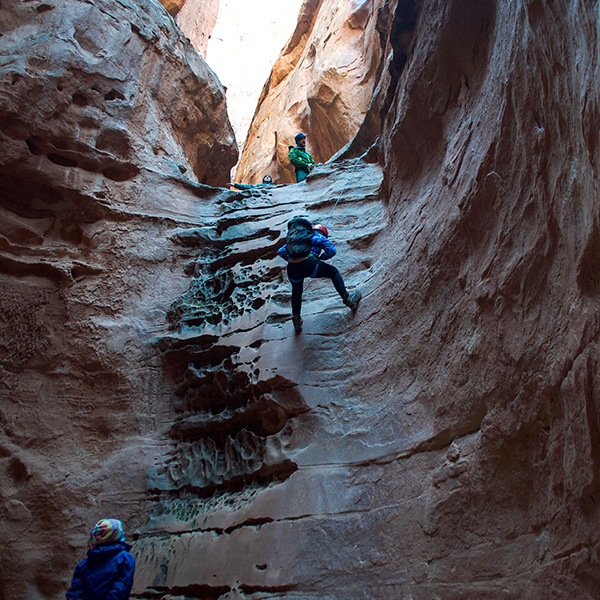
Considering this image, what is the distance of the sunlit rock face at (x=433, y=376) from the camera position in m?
2.66

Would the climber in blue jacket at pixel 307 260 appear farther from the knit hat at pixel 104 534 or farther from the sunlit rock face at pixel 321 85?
the sunlit rock face at pixel 321 85

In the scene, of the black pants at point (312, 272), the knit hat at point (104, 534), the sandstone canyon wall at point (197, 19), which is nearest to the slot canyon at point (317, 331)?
the black pants at point (312, 272)

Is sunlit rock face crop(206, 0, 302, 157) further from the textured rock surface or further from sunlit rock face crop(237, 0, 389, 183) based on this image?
sunlit rock face crop(237, 0, 389, 183)

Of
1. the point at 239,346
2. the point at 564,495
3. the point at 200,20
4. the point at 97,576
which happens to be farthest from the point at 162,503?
the point at 200,20

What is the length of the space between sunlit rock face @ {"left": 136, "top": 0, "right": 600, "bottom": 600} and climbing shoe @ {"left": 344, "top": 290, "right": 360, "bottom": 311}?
87 mm

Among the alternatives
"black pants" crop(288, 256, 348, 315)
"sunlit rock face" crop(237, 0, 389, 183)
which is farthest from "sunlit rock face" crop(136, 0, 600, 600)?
"sunlit rock face" crop(237, 0, 389, 183)

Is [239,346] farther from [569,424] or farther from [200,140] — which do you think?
[200,140]

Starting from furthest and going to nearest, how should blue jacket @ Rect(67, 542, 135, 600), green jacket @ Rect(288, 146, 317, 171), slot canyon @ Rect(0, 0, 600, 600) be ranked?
1. green jacket @ Rect(288, 146, 317, 171)
2. blue jacket @ Rect(67, 542, 135, 600)
3. slot canyon @ Rect(0, 0, 600, 600)

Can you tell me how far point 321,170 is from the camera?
8344mm

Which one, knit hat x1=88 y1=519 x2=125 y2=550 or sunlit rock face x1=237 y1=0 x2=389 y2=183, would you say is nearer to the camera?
knit hat x1=88 y1=519 x2=125 y2=550

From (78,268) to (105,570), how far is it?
3629 millimetres

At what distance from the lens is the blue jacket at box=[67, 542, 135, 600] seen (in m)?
3.38

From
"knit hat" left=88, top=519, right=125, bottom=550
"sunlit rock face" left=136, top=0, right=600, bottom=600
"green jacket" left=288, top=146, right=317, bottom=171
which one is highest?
"green jacket" left=288, top=146, right=317, bottom=171

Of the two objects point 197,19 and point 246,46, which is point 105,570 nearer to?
point 197,19
